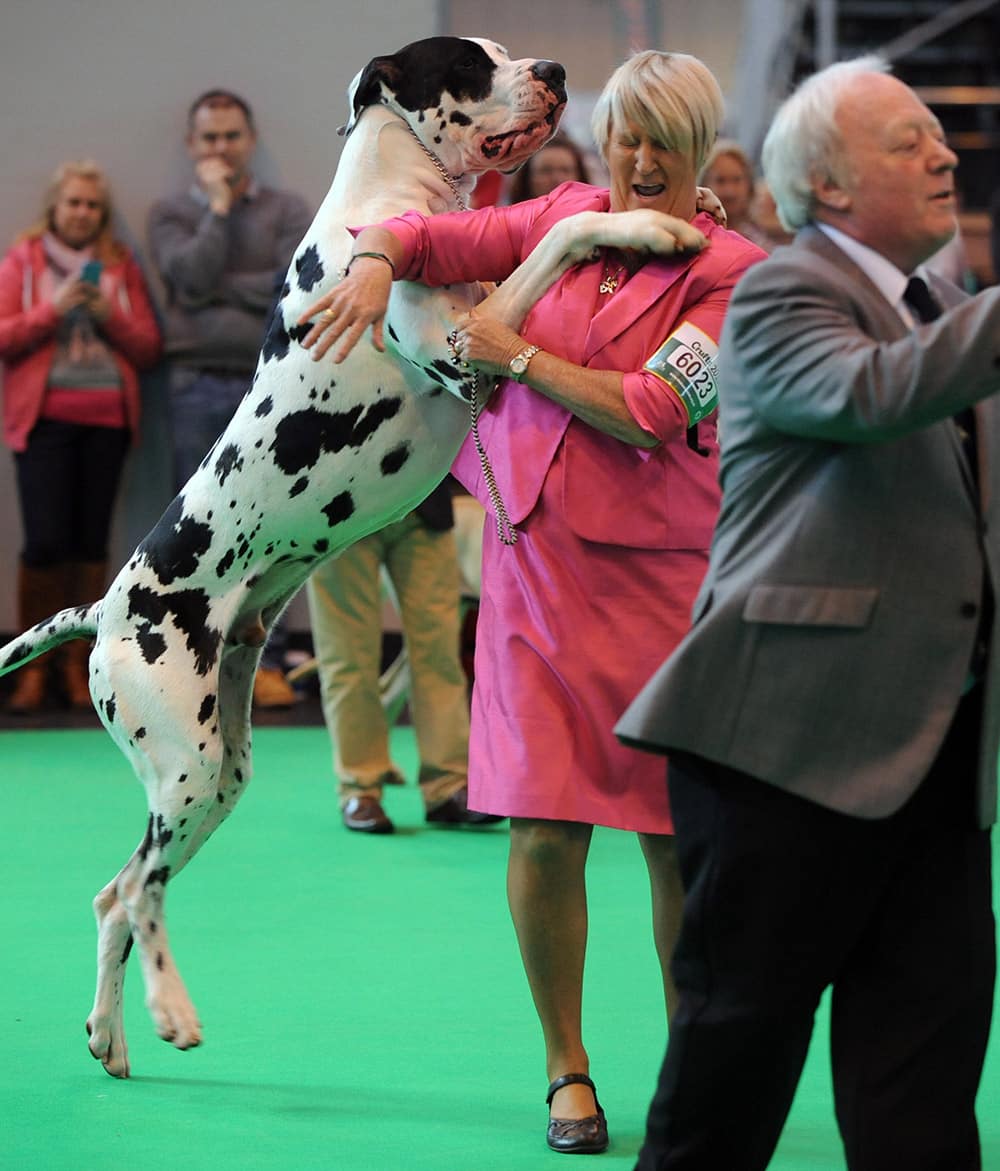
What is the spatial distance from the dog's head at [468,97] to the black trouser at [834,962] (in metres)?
1.38

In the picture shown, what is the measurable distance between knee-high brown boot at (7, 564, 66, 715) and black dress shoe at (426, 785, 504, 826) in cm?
274

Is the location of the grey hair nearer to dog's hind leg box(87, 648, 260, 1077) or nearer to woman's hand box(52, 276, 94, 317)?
dog's hind leg box(87, 648, 260, 1077)

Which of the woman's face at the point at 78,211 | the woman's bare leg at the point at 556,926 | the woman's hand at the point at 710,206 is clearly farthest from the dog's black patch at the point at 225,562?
the woman's face at the point at 78,211

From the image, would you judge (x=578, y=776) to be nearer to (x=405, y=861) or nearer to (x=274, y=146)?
(x=405, y=861)

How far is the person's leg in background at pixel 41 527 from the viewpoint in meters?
7.49

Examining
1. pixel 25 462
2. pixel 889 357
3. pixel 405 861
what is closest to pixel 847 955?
pixel 889 357

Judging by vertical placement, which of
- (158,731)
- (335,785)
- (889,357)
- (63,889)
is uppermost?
(889,357)

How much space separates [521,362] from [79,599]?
5.29 m

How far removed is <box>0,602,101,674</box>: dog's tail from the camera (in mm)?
3314

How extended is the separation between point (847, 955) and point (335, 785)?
4.12 meters

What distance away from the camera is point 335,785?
612 cm

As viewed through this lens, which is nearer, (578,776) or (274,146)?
(578,776)

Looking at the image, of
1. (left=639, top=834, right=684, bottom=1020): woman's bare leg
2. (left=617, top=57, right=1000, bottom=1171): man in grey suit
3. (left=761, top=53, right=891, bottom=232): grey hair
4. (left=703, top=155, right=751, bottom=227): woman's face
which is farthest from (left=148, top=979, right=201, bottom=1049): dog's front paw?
(left=703, top=155, right=751, bottom=227): woman's face

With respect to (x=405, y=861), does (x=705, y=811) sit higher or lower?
higher
